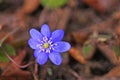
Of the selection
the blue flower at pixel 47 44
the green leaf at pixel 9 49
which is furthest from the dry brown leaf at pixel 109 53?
the green leaf at pixel 9 49

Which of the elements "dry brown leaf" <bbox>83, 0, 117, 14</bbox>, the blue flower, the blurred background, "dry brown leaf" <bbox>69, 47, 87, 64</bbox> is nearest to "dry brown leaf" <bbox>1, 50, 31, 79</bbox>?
the blurred background

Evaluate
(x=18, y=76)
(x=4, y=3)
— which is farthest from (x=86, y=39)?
(x=4, y=3)

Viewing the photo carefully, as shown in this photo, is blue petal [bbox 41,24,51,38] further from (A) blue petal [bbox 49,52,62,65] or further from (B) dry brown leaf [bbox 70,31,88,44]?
(B) dry brown leaf [bbox 70,31,88,44]

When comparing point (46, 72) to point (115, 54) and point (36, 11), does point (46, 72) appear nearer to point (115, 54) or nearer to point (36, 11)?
point (115, 54)

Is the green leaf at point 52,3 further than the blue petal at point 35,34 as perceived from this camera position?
Yes

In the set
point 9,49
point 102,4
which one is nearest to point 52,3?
point 102,4

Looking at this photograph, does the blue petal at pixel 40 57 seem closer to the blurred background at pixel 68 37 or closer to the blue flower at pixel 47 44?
the blue flower at pixel 47 44

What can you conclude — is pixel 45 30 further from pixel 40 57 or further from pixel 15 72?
pixel 15 72
